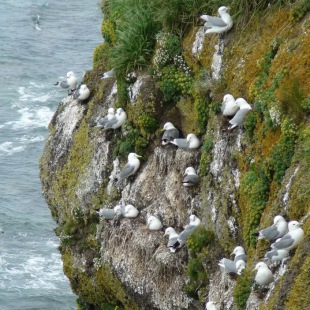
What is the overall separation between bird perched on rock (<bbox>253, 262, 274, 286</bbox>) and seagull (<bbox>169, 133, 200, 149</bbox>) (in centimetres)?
490

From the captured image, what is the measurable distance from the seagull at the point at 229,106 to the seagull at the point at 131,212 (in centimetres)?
326

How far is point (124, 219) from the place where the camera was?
757 inches

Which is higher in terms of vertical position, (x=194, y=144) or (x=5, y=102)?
(x=194, y=144)

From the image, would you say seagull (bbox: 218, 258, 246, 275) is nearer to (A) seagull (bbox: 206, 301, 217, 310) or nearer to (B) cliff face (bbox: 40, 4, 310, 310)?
(B) cliff face (bbox: 40, 4, 310, 310)

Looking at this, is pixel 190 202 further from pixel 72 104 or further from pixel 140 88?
pixel 72 104

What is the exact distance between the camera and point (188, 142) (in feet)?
60.2

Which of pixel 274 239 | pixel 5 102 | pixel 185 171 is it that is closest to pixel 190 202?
pixel 185 171

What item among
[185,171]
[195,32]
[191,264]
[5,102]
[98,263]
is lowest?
[5,102]

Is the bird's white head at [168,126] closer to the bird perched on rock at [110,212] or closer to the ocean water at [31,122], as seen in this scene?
the bird perched on rock at [110,212]

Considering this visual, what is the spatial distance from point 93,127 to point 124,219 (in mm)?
2894

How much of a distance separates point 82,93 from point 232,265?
25.8 ft

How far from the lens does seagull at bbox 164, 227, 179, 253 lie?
17625mm

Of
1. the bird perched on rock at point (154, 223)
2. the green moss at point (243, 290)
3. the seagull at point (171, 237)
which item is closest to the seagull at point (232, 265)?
the green moss at point (243, 290)

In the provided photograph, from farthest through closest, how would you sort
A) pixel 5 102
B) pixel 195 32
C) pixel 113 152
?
pixel 5 102 → pixel 113 152 → pixel 195 32
